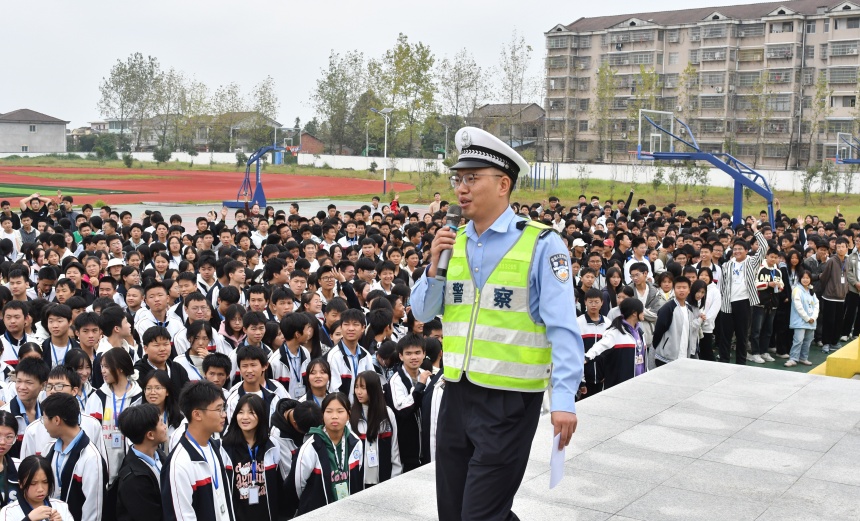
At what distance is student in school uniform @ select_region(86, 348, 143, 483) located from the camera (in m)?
5.67

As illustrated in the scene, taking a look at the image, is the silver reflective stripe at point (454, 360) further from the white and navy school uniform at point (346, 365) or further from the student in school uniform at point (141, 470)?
the white and navy school uniform at point (346, 365)

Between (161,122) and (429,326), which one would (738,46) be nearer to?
(161,122)

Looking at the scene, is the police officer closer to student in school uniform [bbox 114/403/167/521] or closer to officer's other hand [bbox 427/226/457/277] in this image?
officer's other hand [bbox 427/226/457/277]

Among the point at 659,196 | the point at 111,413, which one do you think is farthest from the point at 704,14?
the point at 111,413

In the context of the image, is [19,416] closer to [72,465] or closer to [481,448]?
[72,465]

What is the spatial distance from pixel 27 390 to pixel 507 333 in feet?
11.8

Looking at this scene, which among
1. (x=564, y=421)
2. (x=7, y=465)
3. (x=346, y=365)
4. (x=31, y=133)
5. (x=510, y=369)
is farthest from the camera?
(x=31, y=133)

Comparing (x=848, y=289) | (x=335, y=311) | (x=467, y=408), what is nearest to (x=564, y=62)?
(x=848, y=289)

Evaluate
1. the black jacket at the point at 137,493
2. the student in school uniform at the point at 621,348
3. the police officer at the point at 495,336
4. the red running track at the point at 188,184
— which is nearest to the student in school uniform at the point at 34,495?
the black jacket at the point at 137,493

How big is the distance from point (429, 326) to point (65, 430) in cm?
315

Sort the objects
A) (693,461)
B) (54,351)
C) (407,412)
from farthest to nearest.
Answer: (54,351), (407,412), (693,461)

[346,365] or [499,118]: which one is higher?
[499,118]

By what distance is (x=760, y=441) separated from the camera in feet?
19.0

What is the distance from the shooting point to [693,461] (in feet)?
17.7
